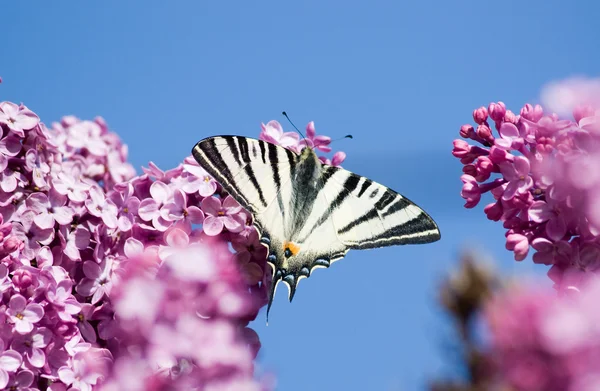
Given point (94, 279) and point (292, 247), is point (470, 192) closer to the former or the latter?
point (292, 247)

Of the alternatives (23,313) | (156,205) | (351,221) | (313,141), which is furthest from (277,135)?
(23,313)

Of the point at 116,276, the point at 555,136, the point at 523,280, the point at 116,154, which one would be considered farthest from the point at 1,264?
the point at 523,280

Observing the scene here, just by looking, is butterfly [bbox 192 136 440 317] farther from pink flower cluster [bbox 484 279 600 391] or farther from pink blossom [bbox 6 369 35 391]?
pink flower cluster [bbox 484 279 600 391]

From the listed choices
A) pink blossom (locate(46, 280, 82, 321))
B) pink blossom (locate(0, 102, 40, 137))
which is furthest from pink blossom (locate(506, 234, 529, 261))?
pink blossom (locate(0, 102, 40, 137))

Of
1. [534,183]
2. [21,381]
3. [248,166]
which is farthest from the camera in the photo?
[248,166]

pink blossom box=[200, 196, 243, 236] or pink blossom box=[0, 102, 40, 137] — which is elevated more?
pink blossom box=[0, 102, 40, 137]
